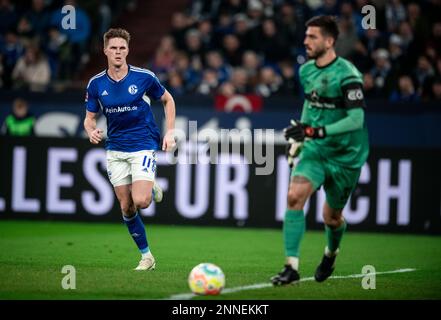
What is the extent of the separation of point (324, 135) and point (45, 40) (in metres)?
13.3

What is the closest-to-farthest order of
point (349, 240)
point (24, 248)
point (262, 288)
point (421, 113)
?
point (262, 288), point (24, 248), point (349, 240), point (421, 113)

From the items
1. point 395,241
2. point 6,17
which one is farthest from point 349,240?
point 6,17

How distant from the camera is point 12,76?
19250 mm

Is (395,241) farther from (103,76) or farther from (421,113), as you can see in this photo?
(103,76)

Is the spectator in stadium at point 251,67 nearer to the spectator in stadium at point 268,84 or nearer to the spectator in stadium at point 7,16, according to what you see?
the spectator in stadium at point 268,84

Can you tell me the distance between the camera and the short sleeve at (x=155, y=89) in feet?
33.3

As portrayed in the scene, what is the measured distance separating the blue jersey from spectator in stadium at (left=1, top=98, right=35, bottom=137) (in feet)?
25.3

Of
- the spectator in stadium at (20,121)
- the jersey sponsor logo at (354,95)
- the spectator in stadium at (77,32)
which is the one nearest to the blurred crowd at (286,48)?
the spectator in stadium at (77,32)

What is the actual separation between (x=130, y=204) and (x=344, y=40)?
916cm

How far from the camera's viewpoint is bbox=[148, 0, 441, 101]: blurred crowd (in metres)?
18.0

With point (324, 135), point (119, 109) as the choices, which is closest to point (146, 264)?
point (119, 109)

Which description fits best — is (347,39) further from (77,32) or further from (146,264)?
(146,264)

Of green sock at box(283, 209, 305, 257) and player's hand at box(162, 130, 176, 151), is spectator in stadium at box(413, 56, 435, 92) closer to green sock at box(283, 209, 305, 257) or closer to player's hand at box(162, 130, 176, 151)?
player's hand at box(162, 130, 176, 151)

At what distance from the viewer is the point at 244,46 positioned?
19625 mm
